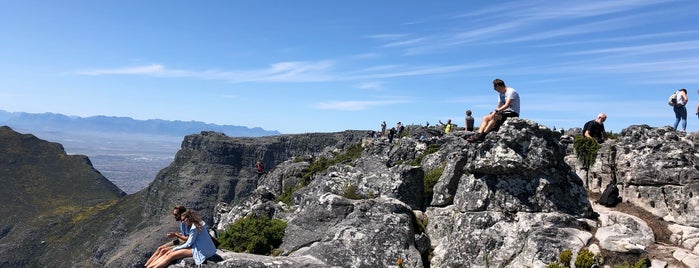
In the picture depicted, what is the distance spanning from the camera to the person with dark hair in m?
25.7

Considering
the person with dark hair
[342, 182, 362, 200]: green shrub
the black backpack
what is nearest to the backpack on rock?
the person with dark hair

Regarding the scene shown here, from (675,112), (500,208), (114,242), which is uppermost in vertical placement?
(675,112)

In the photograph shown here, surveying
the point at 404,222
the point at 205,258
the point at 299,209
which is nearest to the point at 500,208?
the point at 404,222

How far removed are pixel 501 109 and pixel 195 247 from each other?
13143mm

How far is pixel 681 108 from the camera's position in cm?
2606

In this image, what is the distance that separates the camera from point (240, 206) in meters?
28.6

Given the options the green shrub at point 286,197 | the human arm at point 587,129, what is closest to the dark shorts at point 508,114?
the human arm at point 587,129

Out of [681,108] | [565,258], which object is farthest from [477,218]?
[681,108]

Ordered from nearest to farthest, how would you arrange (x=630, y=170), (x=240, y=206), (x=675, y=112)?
(x=630, y=170)
(x=675, y=112)
(x=240, y=206)

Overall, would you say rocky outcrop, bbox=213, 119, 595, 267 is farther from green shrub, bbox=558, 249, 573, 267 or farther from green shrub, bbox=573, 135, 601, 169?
green shrub, bbox=573, 135, 601, 169

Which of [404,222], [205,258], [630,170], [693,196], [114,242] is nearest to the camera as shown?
[205,258]

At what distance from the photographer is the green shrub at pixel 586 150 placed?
22.7 m

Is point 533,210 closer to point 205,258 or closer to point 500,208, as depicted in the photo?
point 500,208

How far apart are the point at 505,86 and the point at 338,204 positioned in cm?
879
